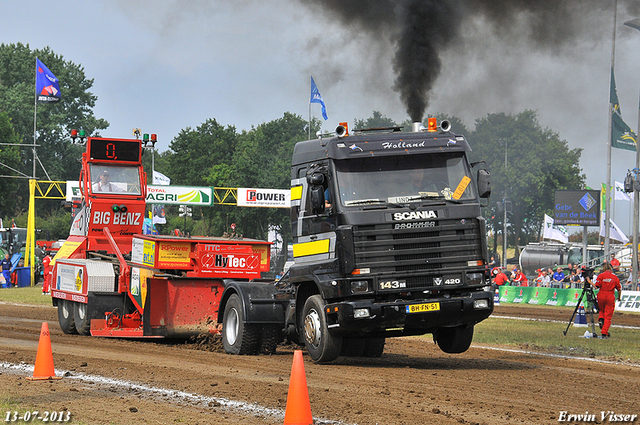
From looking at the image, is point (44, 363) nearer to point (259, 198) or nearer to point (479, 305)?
point (479, 305)

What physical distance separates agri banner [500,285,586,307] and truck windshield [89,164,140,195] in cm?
2174

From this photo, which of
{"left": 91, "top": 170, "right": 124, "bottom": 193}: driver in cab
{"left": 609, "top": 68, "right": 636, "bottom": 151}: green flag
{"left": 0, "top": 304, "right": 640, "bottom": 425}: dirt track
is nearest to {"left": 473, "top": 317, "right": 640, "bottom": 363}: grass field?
{"left": 0, "top": 304, "right": 640, "bottom": 425}: dirt track

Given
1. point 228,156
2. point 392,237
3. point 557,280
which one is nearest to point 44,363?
point 392,237

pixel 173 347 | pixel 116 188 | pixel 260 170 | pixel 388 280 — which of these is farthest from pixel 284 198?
pixel 388 280

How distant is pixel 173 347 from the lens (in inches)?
553

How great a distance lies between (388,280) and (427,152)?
79.0 inches

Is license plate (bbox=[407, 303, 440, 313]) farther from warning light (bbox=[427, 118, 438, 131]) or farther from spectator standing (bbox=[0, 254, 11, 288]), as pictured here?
spectator standing (bbox=[0, 254, 11, 288])

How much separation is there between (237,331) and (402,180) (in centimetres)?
402

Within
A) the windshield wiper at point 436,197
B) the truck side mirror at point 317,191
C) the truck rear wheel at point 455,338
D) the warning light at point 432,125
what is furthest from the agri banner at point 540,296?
the truck side mirror at point 317,191

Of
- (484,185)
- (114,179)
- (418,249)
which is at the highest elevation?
(114,179)

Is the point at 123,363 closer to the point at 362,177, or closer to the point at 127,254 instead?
the point at 362,177

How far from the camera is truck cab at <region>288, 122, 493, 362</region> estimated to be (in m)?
10.7

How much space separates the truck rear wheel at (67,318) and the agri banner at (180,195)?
32.4m

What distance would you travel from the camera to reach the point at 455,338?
12.0m
